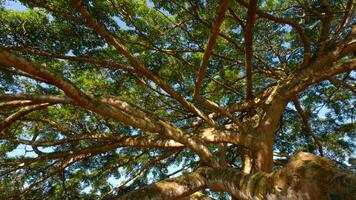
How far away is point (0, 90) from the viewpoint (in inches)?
234

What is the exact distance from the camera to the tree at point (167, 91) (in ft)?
13.2

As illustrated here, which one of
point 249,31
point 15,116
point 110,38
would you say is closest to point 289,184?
point 249,31

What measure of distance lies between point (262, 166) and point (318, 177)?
3.39m

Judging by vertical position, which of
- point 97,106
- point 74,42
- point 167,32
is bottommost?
point 97,106

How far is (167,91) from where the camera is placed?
4.98m

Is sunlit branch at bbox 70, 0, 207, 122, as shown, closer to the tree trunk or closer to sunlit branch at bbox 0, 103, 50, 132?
sunlit branch at bbox 0, 103, 50, 132

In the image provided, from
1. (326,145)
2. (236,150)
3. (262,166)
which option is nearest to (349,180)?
(262,166)

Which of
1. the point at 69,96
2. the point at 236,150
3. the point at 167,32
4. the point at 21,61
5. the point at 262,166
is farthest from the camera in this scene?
the point at 236,150

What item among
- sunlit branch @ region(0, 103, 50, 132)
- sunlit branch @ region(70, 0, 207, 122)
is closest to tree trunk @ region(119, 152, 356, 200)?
sunlit branch @ region(70, 0, 207, 122)

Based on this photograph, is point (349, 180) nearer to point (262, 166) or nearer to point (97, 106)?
point (97, 106)

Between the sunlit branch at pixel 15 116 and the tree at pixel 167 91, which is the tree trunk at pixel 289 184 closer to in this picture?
the tree at pixel 167 91

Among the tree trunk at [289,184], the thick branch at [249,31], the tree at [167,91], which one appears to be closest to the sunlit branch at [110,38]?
the tree at [167,91]

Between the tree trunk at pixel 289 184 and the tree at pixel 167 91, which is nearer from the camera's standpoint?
the tree trunk at pixel 289 184

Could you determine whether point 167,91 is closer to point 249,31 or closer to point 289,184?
point 249,31
